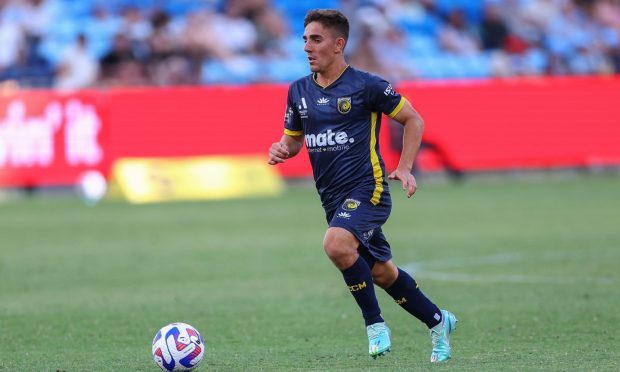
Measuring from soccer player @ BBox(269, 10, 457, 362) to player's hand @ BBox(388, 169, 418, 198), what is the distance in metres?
0.01

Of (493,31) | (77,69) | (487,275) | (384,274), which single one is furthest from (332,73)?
(493,31)

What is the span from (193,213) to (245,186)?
321 centimetres

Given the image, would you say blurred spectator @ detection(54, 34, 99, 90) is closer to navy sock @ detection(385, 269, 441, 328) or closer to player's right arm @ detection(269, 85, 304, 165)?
player's right arm @ detection(269, 85, 304, 165)

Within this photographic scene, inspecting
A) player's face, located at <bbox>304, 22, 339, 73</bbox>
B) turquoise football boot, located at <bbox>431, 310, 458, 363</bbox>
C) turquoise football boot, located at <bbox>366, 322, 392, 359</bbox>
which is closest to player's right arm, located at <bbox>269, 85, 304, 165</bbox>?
player's face, located at <bbox>304, 22, 339, 73</bbox>

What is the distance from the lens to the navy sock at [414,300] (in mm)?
7555

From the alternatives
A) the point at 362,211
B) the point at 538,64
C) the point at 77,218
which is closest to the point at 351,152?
the point at 362,211

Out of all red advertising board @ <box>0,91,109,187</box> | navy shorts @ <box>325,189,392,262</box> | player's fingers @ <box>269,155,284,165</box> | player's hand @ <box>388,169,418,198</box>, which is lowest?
navy shorts @ <box>325,189,392,262</box>

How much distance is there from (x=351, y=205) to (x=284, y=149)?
0.63m

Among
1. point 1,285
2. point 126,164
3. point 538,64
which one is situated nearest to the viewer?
point 1,285

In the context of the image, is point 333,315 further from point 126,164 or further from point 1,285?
point 126,164

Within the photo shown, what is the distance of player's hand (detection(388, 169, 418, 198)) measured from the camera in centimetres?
722

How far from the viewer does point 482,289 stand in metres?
11.1

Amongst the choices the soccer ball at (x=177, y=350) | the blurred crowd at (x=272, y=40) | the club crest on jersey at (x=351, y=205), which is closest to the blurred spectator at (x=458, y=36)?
the blurred crowd at (x=272, y=40)

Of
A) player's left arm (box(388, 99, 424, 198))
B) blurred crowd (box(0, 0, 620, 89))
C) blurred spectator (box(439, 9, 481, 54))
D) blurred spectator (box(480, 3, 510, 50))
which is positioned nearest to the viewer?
player's left arm (box(388, 99, 424, 198))
